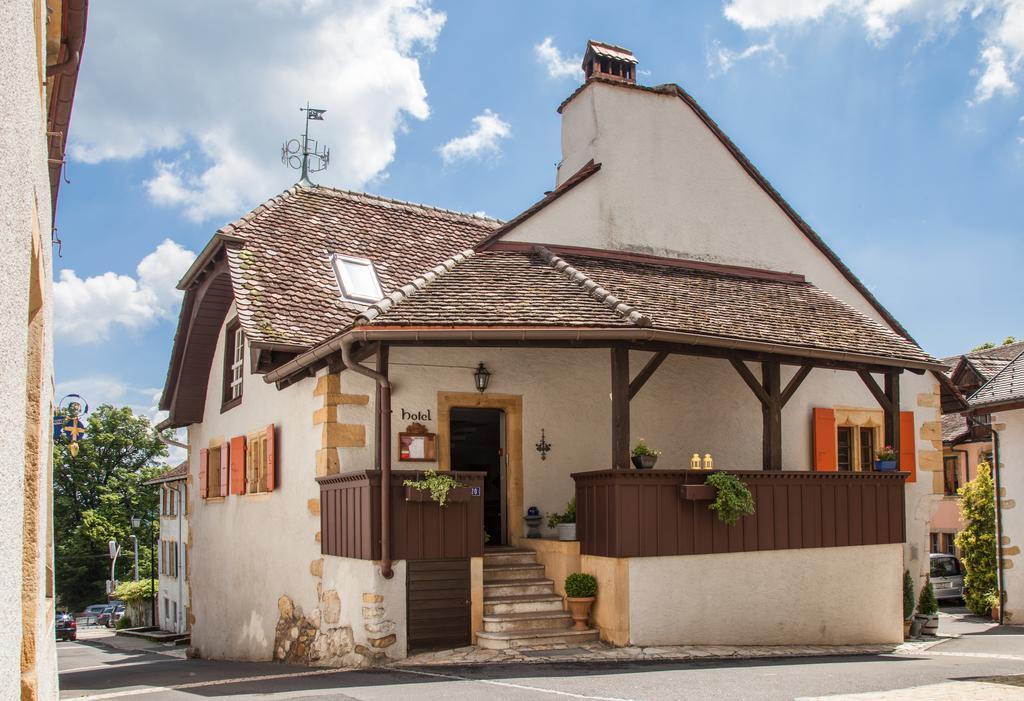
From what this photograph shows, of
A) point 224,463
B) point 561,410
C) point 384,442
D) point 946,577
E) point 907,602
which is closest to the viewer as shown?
point 384,442

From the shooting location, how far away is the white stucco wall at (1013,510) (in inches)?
723

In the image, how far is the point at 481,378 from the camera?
1237cm

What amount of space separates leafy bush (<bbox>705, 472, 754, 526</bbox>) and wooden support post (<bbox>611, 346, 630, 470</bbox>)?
1.11 metres

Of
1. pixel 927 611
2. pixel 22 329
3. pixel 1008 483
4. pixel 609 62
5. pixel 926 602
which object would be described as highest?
pixel 609 62

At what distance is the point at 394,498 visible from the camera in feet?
34.3

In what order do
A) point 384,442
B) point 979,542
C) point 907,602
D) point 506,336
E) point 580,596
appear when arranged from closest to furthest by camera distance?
point 384,442 → point 506,336 → point 580,596 → point 907,602 → point 979,542

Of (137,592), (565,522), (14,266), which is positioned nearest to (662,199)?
(565,522)

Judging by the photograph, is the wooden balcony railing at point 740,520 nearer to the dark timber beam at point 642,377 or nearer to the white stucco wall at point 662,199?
the dark timber beam at point 642,377

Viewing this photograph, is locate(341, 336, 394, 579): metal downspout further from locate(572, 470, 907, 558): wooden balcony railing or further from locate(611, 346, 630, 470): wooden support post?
locate(611, 346, 630, 470): wooden support post

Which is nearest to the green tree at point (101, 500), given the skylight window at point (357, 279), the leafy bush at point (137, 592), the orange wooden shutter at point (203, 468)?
the leafy bush at point (137, 592)

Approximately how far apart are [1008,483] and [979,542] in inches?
102

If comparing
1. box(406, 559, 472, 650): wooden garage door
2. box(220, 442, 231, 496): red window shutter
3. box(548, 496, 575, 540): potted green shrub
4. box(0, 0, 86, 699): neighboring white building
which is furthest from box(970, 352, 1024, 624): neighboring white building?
box(0, 0, 86, 699): neighboring white building

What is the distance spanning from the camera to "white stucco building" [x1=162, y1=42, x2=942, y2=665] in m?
10.8

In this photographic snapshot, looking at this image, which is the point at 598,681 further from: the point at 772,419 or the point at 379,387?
the point at 772,419
